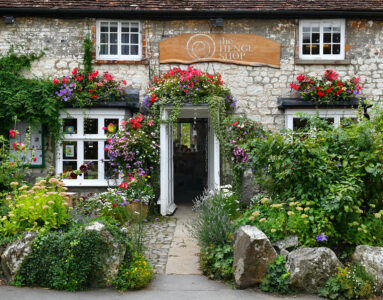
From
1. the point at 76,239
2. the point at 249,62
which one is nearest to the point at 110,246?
the point at 76,239

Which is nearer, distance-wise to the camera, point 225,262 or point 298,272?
point 298,272

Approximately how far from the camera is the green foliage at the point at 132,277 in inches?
203

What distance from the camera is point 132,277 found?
520cm

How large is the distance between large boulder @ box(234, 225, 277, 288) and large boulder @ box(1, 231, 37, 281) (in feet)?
8.54

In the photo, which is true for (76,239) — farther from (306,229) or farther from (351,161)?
(351,161)

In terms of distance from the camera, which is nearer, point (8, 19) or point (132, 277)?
point (132, 277)

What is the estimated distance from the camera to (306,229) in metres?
5.45

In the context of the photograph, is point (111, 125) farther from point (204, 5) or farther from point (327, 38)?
point (327, 38)

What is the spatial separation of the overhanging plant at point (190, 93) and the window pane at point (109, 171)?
1.65 meters

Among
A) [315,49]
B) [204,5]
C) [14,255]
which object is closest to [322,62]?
[315,49]

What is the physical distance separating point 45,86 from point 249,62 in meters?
4.98

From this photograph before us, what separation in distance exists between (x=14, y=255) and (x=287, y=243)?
342 cm

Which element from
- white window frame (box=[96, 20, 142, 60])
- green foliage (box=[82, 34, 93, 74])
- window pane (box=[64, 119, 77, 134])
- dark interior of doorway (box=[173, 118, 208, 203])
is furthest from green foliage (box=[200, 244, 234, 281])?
dark interior of doorway (box=[173, 118, 208, 203])

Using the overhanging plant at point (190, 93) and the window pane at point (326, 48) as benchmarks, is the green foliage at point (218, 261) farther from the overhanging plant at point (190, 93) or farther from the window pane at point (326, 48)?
the window pane at point (326, 48)
